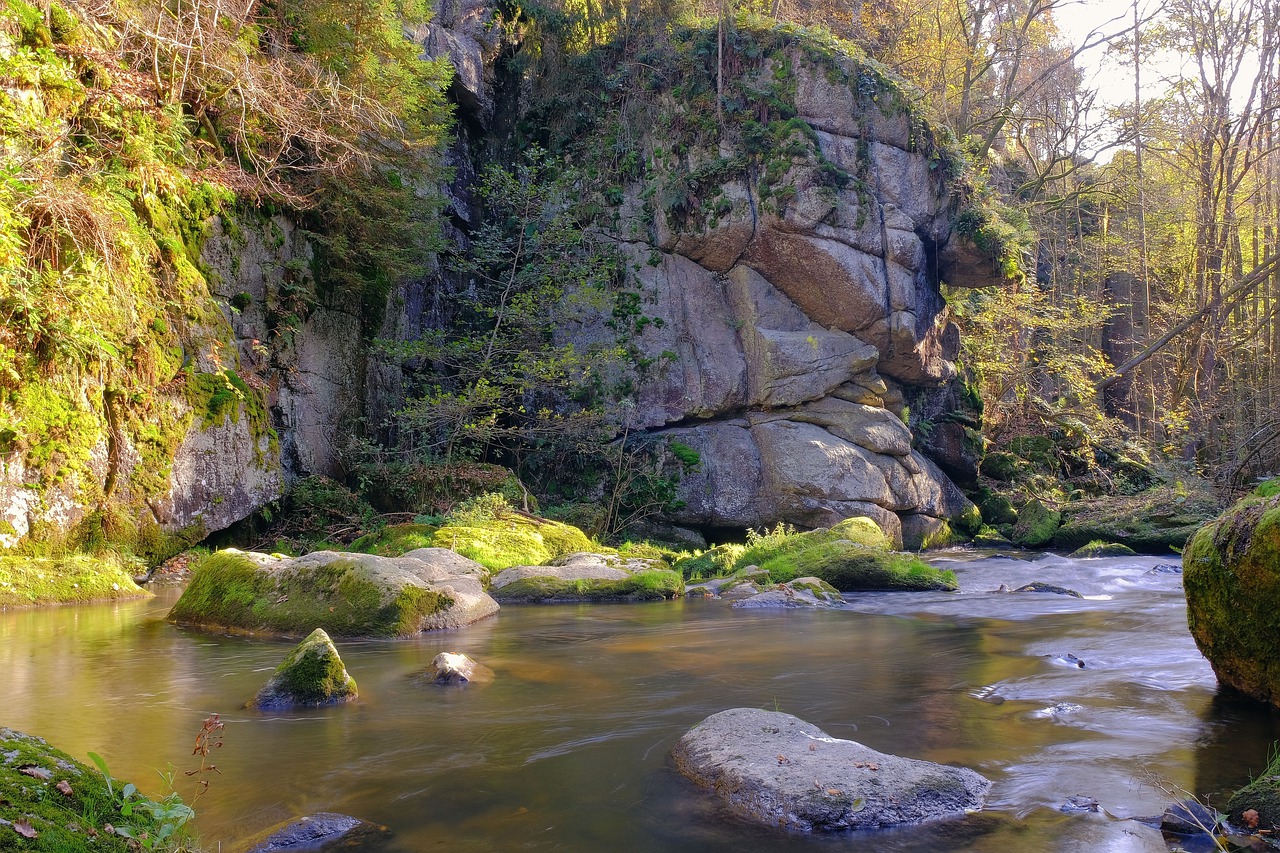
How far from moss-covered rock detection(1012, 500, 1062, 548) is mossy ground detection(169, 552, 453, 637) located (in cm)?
1435

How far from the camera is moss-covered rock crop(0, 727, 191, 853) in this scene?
217 centimetres

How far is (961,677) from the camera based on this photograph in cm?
591

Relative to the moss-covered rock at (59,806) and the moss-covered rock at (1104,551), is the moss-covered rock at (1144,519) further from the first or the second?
the moss-covered rock at (59,806)

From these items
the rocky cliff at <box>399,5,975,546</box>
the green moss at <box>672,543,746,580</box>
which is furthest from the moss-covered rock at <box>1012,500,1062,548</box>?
the green moss at <box>672,543,746,580</box>

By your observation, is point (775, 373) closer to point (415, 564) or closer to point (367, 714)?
point (415, 564)

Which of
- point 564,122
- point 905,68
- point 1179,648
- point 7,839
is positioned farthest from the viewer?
point 905,68

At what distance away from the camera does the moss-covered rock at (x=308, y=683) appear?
509 cm

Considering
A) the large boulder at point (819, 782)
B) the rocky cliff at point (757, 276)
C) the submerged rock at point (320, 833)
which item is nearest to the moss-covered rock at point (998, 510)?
the rocky cliff at point (757, 276)

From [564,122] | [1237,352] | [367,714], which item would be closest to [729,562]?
[367,714]

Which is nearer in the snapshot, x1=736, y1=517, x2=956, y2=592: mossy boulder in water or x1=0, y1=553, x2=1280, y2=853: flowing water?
x1=0, y1=553, x2=1280, y2=853: flowing water

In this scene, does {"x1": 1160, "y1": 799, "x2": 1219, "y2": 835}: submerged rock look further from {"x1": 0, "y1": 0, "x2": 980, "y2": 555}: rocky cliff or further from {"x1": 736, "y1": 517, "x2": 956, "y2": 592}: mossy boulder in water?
{"x1": 0, "y1": 0, "x2": 980, "y2": 555}: rocky cliff

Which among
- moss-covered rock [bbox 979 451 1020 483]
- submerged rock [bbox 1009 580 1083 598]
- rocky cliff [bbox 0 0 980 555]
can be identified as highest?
rocky cliff [bbox 0 0 980 555]

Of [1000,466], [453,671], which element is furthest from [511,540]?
[1000,466]

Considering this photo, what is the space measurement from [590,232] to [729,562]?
32.7 ft
